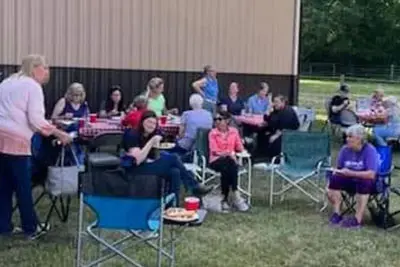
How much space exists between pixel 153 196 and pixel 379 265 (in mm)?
1770

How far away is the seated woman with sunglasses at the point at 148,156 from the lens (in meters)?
5.85

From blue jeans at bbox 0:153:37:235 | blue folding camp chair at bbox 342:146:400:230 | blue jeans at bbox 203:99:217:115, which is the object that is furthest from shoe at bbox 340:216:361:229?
blue jeans at bbox 203:99:217:115

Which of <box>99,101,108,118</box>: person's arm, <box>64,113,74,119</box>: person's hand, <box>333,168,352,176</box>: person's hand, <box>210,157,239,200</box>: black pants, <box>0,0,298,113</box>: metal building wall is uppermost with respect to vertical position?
<box>0,0,298,113</box>: metal building wall

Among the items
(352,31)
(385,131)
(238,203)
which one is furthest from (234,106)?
(352,31)

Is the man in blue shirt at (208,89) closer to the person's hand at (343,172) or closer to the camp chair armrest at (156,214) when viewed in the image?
the person's hand at (343,172)

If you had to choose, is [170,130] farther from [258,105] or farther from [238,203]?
[258,105]

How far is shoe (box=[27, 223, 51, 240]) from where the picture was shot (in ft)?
18.3

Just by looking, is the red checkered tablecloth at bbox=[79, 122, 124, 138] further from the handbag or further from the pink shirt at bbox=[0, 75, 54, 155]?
the pink shirt at bbox=[0, 75, 54, 155]

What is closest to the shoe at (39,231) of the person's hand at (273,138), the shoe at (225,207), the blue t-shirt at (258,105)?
the shoe at (225,207)

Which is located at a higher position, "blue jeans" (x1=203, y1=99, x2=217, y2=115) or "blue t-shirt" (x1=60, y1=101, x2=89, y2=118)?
"blue t-shirt" (x1=60, y1=101, x2=89, y2=118)

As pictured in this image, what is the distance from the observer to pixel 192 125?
7.73m

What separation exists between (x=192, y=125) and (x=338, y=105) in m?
4.85

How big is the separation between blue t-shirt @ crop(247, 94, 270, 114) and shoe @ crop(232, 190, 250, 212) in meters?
3.32

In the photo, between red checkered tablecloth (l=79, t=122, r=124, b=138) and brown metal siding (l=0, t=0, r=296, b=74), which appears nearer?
red checkered tablecloth (l=79, t=122, r=124, b=138)
